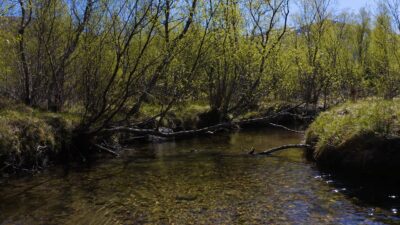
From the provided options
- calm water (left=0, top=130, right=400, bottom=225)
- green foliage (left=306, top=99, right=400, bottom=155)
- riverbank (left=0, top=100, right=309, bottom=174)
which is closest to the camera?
calm water (left=0, top=130, right=400, bottom=225)

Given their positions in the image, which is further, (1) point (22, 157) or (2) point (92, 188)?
(1) point (22, 157)

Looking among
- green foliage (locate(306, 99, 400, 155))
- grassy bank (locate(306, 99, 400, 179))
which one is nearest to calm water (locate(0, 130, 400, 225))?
grassy bank (locate(306, 99, 400, 179))

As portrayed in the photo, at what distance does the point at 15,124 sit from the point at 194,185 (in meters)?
A: 6.70

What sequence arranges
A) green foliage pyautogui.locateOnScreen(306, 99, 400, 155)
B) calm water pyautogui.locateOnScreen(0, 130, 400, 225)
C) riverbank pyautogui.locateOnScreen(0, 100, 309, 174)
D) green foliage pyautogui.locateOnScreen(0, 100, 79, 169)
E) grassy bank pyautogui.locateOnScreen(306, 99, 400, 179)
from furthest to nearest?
1. riverbank pyautogui.locateOnScreen(0, 100, 309, 174)
2. green foliage pyautogui.locateOnScreen(0, 100, 79, 169)
3. green foliage pyautogui.locateOnScreen(306, 99, 400, 155)
4. grassy bank pyautogui.locateOnScreen(306, 99, 400, 179)
5. calm water pyautogui.locateOnScreen(0, 130, 400, 225)

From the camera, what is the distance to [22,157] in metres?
13.8

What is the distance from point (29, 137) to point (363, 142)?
11.0 meters

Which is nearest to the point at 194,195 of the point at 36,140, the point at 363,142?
the point at 363,142

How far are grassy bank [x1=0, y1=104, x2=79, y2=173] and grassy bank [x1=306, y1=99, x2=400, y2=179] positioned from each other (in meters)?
9.78

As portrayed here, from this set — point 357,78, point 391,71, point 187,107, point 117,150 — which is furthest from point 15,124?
point 357,78

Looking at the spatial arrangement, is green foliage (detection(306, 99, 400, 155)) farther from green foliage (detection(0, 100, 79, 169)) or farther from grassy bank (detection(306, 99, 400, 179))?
green foliage (detection(0, 100, 79, 169))

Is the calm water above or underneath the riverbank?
underneath

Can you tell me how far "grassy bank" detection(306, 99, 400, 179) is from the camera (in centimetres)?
1176

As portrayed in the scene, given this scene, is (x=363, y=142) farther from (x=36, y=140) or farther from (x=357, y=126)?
(x=36, y=140)

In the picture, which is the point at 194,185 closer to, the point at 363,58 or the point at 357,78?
the point at 357,78
